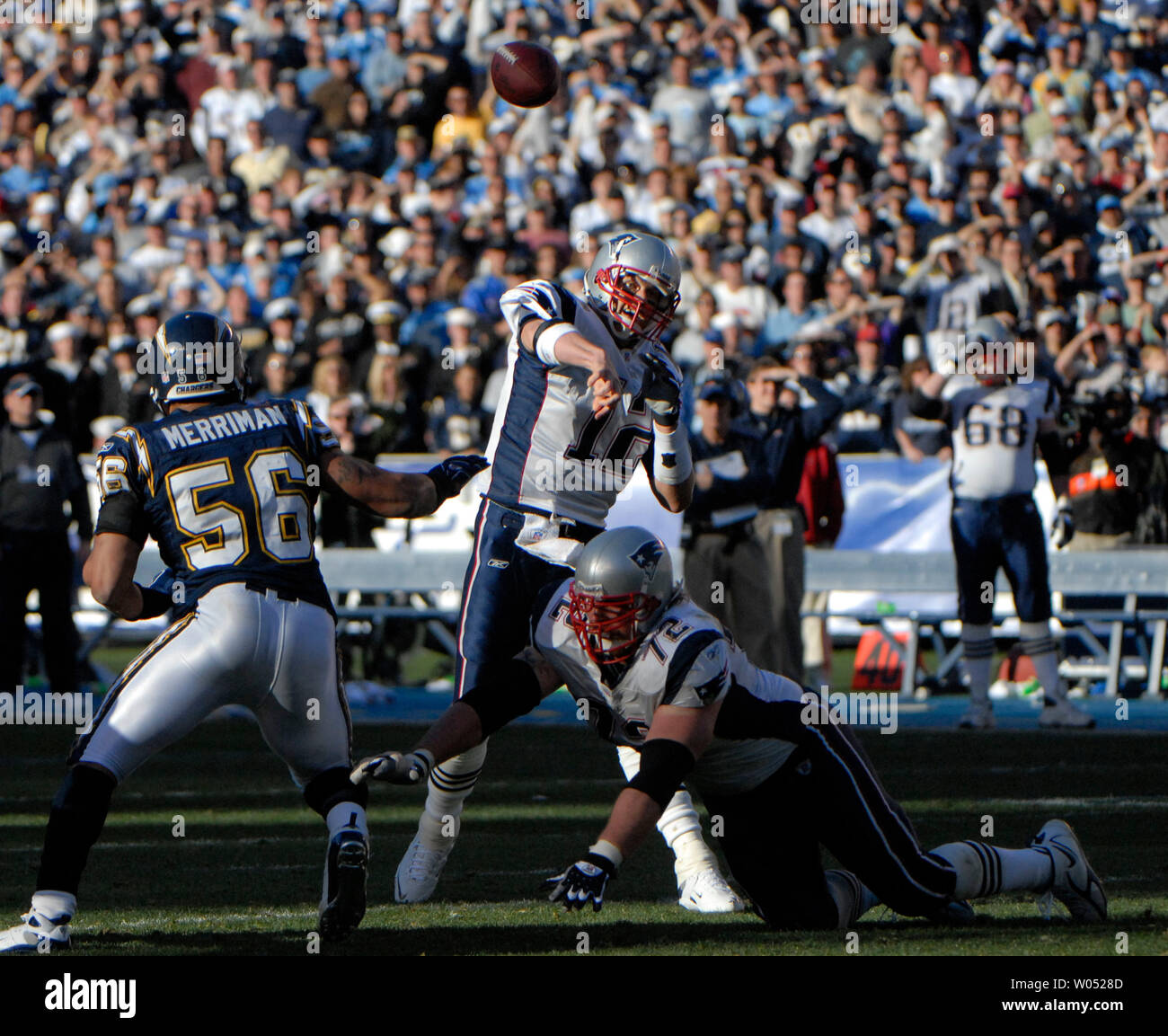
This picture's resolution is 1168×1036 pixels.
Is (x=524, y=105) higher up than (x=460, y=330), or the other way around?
(x=524, y=105)

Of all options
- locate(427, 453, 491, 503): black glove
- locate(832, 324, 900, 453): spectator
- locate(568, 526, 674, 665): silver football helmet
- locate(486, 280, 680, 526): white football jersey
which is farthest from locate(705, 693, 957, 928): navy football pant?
locate(832, 324, 900, 453): spectator

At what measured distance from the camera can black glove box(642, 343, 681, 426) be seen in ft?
19.5

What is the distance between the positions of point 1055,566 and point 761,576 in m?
2.08

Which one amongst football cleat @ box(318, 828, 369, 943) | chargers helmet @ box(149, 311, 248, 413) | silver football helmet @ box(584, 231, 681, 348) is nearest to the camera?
football cleat @ box(318, 828, 369, 943)

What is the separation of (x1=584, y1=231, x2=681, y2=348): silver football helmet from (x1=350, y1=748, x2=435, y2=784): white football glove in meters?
2.03

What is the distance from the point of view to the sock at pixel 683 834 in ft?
19.4

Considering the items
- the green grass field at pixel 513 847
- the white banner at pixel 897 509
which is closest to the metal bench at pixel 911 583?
the white banner at pixel 897 509

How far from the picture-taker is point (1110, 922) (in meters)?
5.38

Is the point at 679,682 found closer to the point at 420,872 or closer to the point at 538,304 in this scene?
the point at 420,872

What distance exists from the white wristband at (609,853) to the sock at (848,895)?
2.98 feet

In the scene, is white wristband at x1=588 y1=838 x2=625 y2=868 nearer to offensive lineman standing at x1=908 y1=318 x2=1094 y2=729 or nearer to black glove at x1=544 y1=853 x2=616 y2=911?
A: black glove at x1=544 y1=853 x2=616 y2=911

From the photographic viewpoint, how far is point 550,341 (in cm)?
596

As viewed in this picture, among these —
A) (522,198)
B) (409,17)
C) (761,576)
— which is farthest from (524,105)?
(409,17)
